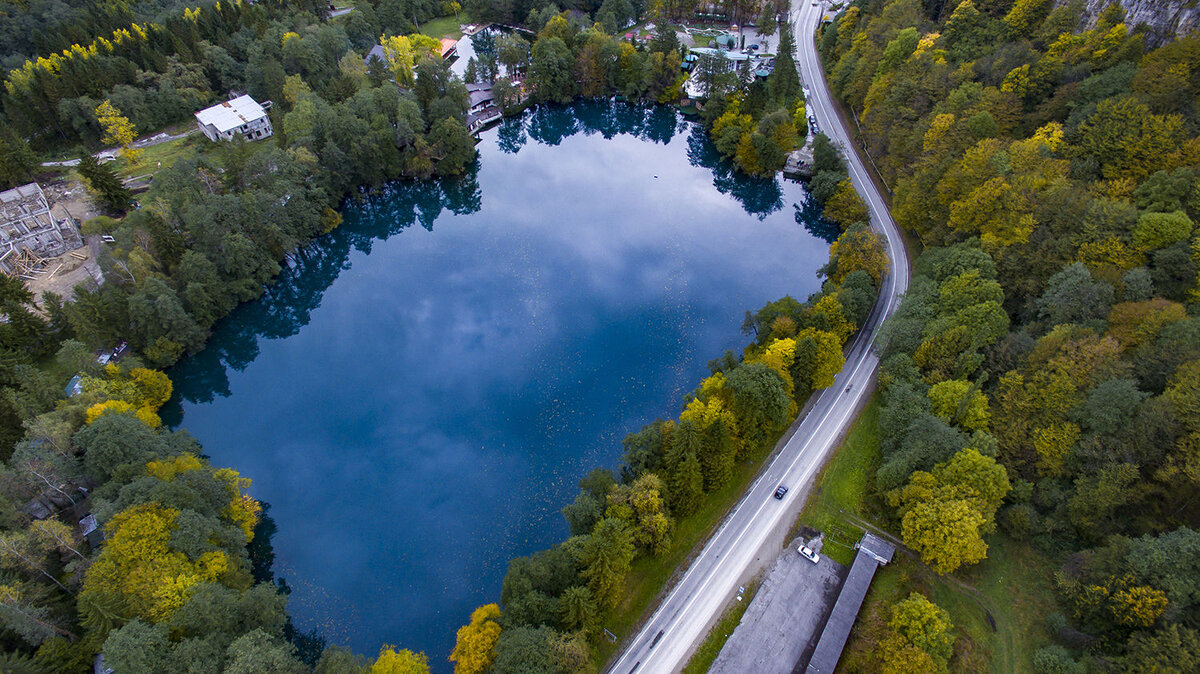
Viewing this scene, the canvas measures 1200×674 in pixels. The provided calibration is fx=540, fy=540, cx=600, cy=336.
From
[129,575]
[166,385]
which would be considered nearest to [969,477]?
[129,575]

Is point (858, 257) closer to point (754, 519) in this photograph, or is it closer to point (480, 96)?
point (754, 519)

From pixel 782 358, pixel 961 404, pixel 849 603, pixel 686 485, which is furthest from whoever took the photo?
pixel 782 358

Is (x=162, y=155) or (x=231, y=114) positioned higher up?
(x=231, y=114)

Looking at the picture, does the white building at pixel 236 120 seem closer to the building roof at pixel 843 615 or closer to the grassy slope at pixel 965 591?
the grassy slope at pixel 965 591

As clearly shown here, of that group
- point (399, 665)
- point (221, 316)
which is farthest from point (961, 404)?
point (221, 316)

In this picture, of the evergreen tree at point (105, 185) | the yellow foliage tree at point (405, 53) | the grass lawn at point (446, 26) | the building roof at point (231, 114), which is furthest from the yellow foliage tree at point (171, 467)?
the grass lawn at point (446, 26)

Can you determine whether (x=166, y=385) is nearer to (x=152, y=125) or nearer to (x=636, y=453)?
(x=636, y=453)
